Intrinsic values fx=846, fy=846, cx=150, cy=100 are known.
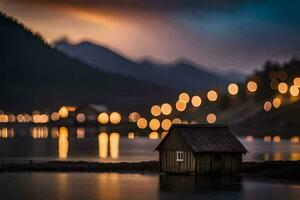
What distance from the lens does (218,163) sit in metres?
71.4

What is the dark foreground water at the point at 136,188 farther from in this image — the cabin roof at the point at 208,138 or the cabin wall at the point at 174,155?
the cabin roof at the point at 208,138

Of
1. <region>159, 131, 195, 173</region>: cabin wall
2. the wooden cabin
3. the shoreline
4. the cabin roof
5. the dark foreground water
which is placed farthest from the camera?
the shoreline

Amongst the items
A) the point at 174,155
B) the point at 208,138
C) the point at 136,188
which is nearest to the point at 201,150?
the point at 208,138

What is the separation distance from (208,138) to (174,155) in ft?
10.5

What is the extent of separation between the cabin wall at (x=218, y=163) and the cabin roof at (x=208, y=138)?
681mm

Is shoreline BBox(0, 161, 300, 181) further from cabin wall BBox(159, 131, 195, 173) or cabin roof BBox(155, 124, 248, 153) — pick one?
cabin wall BBox(159, 131, 195, 173)

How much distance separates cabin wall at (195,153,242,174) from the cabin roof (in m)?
0.68

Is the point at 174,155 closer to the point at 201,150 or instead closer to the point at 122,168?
the point at 201,150

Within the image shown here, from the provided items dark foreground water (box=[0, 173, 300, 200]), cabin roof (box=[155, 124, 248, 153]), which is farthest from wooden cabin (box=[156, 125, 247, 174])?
dark foreground water (box=[0, 173, 300, 200])

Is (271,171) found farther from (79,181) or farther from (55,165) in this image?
(55,165)

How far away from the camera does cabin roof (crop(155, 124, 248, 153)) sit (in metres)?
69.9

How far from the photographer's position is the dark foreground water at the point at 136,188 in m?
57.9

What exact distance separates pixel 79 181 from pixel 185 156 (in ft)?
29.6

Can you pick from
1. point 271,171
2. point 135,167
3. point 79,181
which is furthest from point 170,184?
point 135,167
